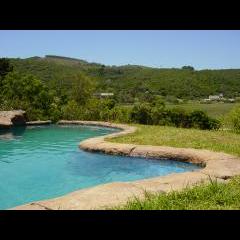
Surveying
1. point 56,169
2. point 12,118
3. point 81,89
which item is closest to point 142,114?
point 81,89

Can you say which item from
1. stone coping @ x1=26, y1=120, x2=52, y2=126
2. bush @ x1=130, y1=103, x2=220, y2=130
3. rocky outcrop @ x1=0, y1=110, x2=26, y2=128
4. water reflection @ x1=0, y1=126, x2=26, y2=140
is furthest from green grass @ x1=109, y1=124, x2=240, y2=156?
stone coping @ x1=26, y1=120, x2=52, y2=126

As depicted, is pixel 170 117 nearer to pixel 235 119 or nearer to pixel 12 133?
pixel 235 119

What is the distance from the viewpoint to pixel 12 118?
786 inches

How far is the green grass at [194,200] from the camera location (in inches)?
209

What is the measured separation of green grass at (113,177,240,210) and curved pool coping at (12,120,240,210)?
0.45 metres

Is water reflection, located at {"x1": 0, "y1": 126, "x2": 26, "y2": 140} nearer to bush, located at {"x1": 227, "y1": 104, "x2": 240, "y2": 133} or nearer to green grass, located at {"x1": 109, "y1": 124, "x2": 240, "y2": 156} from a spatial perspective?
green grass, located at {"x1": 109, "y1": 124, "x2": 240, "y2": 156}

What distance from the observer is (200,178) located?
769cm

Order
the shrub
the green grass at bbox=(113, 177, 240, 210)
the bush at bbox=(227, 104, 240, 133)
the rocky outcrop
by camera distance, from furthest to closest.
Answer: the shrub
the rocky outcrop
the bush at bbox=(227, 104, 240, 133)
the green grass at bbox=(113, 177, 240, 210)

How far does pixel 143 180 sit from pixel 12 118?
1362 centimetres

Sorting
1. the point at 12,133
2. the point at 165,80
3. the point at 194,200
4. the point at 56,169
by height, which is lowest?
the point at 56,169

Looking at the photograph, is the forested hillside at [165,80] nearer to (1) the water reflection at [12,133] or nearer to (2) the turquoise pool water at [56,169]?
(1) the water reflection at [12,133]

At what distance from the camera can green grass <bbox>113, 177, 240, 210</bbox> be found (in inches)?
209
